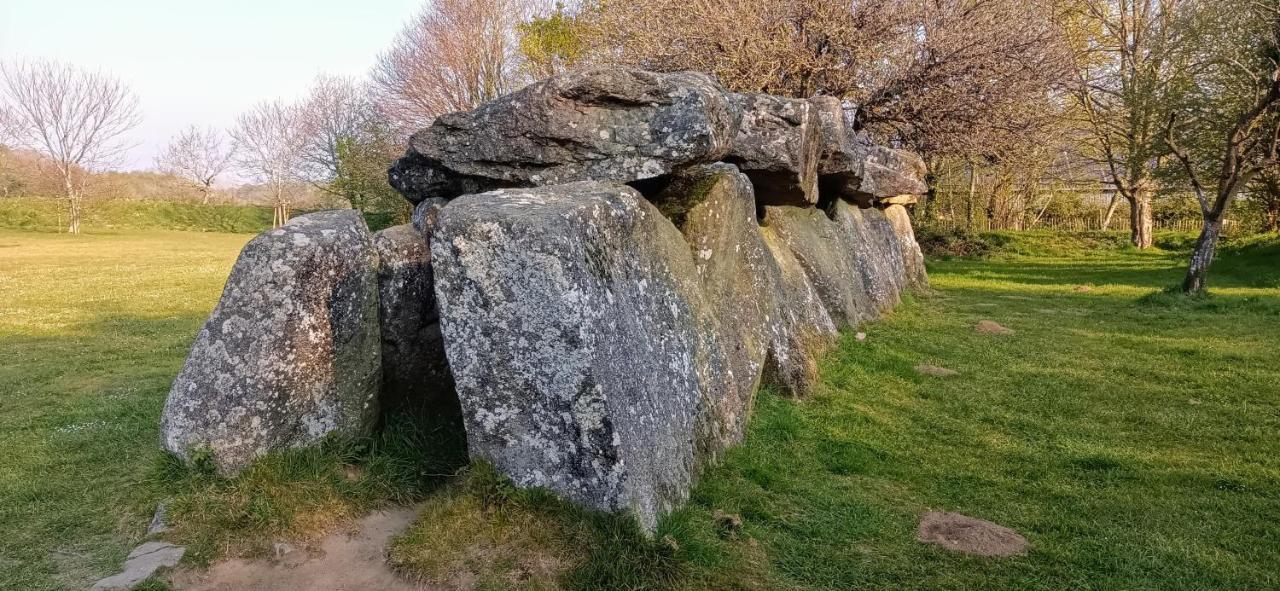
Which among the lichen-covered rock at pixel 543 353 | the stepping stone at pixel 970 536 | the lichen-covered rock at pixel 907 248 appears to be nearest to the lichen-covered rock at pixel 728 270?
the stepping stone at pixel 970 536

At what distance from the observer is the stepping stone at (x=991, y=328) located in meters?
12.3

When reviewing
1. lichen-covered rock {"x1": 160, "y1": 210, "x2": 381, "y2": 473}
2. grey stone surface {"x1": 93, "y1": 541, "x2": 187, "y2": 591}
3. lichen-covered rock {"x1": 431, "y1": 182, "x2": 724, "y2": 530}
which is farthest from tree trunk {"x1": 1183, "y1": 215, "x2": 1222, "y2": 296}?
grey stone surface {"x1": 93, "y1": 541, "x2": 187, "y2": 591}

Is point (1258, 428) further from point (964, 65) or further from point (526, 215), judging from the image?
point (964, 65)

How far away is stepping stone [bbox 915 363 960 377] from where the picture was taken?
30.9ft

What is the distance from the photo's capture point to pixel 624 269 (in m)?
5.07

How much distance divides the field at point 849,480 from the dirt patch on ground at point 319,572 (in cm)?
11

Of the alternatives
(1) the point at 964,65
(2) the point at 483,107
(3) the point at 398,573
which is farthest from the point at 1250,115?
(3) the point at 398,573

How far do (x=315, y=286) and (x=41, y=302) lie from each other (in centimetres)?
1463

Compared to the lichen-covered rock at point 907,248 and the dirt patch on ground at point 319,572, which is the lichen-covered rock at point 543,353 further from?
the lichen-covered rock at point 907,248

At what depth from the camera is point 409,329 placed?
5.53 meters

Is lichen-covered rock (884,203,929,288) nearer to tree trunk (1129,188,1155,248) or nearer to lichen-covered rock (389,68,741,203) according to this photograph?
lichen-covered rock (389,68,741,203)

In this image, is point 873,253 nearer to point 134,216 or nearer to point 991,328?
point 991,328

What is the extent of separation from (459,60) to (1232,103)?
2604cm

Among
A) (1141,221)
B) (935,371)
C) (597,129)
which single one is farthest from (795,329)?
(1141,221)
